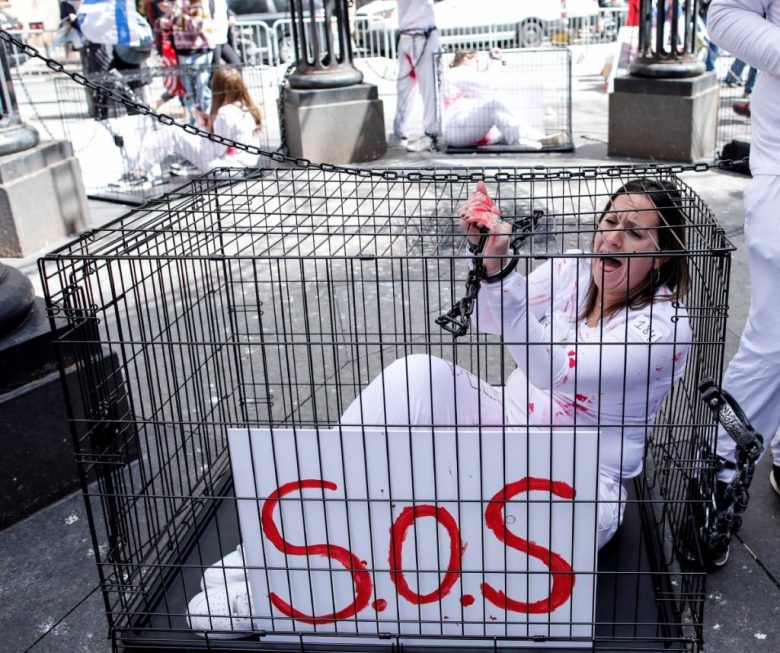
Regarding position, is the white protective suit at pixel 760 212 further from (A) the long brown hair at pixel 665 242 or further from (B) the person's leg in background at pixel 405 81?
(B) the person's leg in background at pixel 405 81

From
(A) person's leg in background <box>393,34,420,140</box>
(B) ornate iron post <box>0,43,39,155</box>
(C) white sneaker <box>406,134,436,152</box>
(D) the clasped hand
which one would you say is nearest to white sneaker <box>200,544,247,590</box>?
(D) the clasped hand

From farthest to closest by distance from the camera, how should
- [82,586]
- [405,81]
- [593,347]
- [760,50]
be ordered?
[405,81] < [82,586] < [760,50] < [593,347]

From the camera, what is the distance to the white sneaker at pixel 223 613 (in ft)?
7.84

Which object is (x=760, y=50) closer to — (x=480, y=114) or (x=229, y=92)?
(x=229, y=92)

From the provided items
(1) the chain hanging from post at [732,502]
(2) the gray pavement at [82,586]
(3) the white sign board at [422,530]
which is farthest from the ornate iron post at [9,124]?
(1) the chain hanging from post at [732,502]

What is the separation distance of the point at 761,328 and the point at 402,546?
4.18 ft

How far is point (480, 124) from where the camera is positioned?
882 centimetres

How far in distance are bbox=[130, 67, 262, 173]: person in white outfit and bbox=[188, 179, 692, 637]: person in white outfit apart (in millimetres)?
5033

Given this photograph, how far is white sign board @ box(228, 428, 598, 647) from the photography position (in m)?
2.15

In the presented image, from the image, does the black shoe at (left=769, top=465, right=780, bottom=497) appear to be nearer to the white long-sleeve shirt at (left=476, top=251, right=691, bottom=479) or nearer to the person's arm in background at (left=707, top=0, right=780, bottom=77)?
the white long-sleeve shirt at (left=476, top=251, right=691, bottom=479)

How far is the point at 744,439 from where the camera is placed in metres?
2.15

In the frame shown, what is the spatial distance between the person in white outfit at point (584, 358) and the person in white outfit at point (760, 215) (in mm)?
326

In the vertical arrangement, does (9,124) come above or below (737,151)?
above

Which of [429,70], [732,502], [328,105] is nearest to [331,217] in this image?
[732,502]
